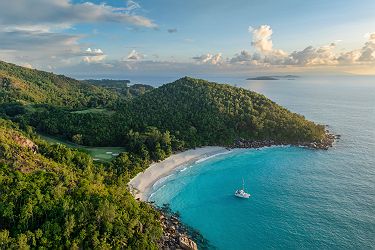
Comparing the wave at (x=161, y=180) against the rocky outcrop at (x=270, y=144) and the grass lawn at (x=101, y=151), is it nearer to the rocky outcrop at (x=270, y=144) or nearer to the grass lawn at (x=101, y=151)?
the grass lawn at (x=101, y=151)

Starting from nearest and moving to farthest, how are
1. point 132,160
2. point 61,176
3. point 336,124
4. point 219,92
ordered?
point 61,176 < point 132,160 < point 219,92 < point 336,124

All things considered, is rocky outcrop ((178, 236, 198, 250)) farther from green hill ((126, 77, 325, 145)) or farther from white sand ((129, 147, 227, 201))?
green hill ((126, 77, 325, 145))

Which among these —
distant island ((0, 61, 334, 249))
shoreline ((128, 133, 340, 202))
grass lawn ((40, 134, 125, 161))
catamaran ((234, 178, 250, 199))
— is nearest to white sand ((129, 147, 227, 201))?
shoreline ((128, 133, 340, 202))

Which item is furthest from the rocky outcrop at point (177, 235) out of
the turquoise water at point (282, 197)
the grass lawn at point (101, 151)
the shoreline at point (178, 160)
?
the grass lawn at point (101, 151)

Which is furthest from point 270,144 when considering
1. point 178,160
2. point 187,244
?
point 187,244

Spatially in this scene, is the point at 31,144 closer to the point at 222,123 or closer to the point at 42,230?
the point at 42,230

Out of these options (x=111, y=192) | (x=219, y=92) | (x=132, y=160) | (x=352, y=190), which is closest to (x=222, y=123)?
(x=219, y=92)
